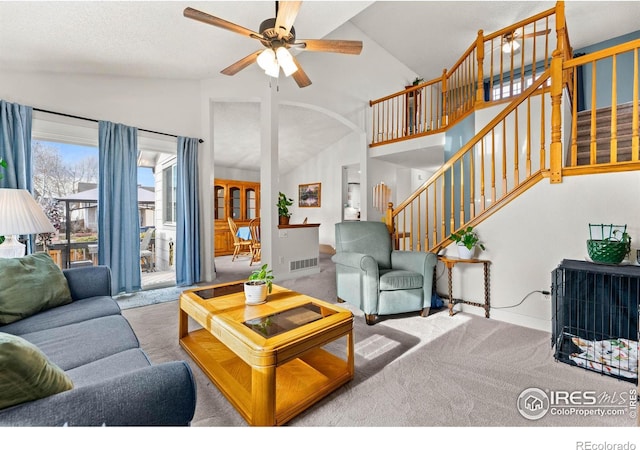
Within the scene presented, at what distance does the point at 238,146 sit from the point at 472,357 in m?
5.96

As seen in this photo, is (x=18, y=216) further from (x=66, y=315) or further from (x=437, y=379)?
(x=437, y=379)

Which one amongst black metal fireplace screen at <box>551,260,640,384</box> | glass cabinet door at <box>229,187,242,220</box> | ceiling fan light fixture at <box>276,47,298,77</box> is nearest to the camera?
black metal fireplace screen at <box>551,260,640,384</box>

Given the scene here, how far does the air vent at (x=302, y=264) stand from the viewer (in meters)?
4.61

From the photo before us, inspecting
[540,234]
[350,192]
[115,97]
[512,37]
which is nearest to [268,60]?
[115,97]

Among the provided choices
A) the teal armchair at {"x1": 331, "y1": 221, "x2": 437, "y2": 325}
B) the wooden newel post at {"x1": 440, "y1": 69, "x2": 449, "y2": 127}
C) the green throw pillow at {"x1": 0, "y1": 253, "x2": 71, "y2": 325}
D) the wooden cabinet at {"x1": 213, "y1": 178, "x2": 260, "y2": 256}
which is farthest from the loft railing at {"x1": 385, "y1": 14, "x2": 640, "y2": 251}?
the wooden cabinet at {"x1": 213, "y1": 178, "x2": 260, "y2": 256}

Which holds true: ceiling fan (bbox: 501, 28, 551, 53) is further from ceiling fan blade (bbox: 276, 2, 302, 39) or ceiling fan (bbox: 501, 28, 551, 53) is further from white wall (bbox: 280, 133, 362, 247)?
ceiling fan blade (bbox: 276, 2, 302, 39)

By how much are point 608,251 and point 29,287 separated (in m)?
3.76

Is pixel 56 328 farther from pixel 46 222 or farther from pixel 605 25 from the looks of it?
pixel 605 25

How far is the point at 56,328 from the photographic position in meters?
1.56

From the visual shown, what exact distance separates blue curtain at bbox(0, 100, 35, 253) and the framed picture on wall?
17.5 feet

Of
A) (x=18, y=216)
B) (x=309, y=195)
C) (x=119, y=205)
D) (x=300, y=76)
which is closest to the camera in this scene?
(x=18, y=216)

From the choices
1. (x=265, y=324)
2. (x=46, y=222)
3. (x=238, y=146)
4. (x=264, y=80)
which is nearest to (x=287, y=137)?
(x=238, y=146)

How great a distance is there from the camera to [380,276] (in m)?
2.67

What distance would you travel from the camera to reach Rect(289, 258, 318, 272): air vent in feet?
15.1
